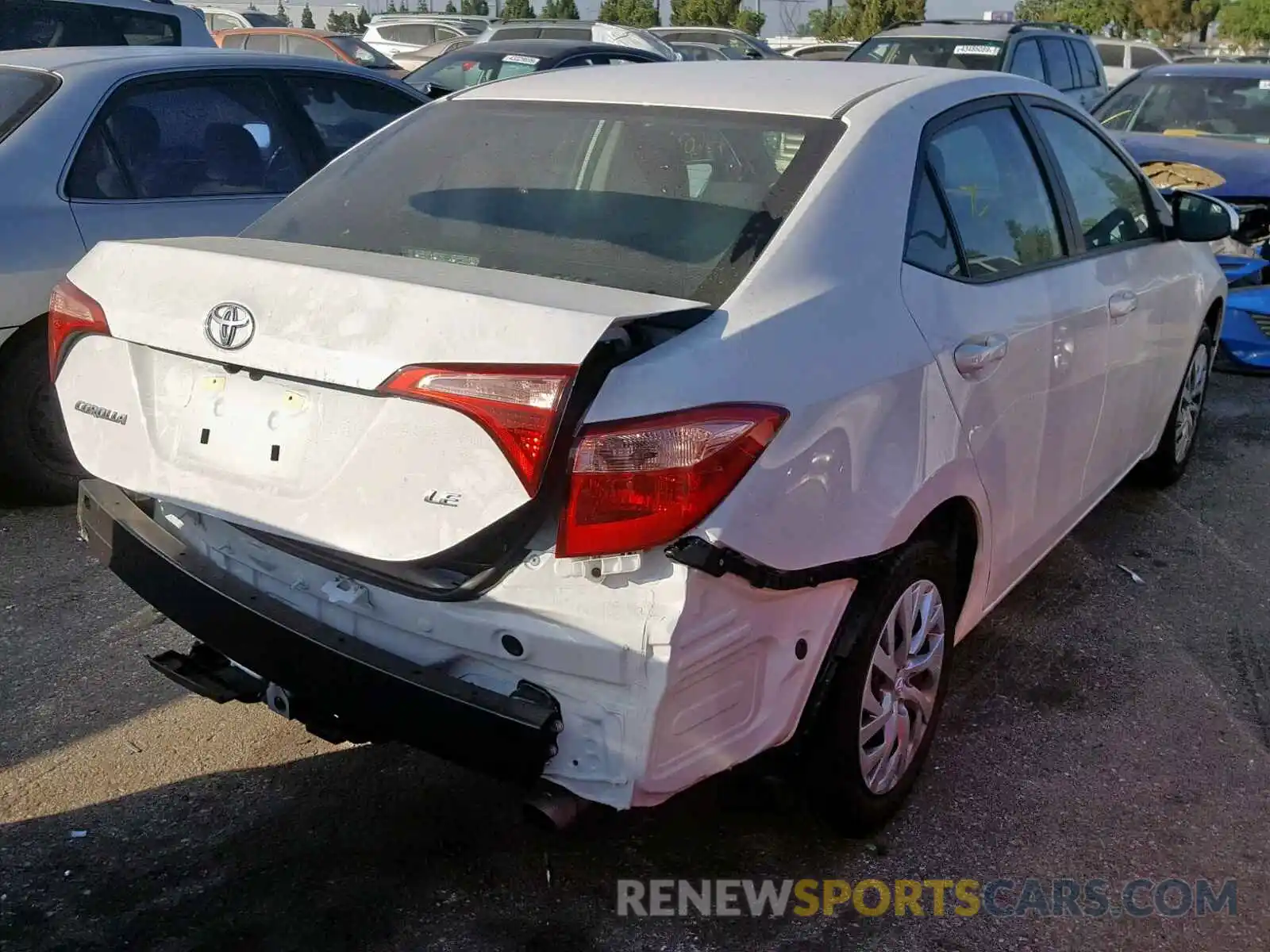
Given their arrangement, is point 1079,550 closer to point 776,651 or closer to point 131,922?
point 776,651

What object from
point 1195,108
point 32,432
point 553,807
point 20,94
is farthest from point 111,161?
point 1195,108

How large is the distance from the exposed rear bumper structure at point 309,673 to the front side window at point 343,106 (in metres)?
3.10

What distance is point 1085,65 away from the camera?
1452cm

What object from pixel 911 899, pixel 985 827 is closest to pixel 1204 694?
pixel 985 827

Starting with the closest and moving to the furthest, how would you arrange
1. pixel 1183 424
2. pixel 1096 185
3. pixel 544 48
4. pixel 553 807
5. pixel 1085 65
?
pixel 553 807 < pixel 1096 185 < pixel 1183 424 < pixel 544 48 < pixel 1085 65

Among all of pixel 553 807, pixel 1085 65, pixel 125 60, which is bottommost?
pixel 1085 65

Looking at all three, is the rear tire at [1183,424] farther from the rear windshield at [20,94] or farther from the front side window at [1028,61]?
the front side window at [1028,61]

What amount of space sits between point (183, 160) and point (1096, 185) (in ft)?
11.4

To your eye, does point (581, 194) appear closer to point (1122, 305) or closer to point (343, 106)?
point (1122, 305)

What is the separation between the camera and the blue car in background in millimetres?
7285

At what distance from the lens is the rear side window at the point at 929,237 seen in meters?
2.88

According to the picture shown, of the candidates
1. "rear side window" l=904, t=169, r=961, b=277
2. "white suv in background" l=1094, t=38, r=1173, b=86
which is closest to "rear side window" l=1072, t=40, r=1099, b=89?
"white suv in background" l=1094, t=38, r=1173, b=86

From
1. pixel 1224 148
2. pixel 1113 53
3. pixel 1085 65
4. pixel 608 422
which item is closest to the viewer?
pixel 608 422

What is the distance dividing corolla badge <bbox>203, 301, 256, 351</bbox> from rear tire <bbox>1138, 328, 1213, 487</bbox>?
3.83 meters
